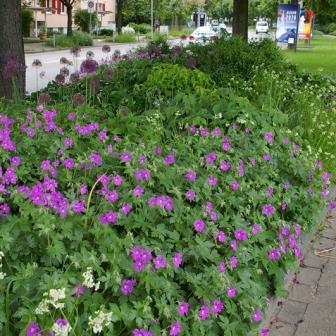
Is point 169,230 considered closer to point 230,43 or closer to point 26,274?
point 26,274

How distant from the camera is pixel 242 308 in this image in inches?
110

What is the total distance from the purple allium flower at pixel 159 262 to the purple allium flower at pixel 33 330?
648 millimetres

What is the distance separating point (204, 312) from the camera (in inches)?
100

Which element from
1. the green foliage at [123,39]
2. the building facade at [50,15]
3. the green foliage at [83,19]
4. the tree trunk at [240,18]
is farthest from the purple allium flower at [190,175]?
the green foliage at [83,19]

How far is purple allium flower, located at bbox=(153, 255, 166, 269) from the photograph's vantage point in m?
2.52

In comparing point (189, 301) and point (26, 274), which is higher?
point (26, 274)

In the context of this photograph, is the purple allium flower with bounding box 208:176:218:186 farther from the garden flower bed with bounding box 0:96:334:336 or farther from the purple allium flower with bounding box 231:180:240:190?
the purple allium flower with bounding box 231:180:240:190

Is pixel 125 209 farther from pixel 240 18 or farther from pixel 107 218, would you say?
pixel 240 18

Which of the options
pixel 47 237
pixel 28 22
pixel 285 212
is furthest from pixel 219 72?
pixel 28 22

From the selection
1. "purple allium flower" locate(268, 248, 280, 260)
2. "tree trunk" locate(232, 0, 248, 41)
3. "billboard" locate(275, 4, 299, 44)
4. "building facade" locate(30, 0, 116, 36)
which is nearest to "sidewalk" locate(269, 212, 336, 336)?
"purple allium flower" locate(268, 248, 280, 260)

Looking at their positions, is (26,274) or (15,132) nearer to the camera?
(26,274)

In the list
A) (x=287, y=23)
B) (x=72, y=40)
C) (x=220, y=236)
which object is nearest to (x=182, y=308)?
(x=220, y=236)

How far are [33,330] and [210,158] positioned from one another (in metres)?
1.92

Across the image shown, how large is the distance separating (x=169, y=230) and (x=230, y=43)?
770 cm
